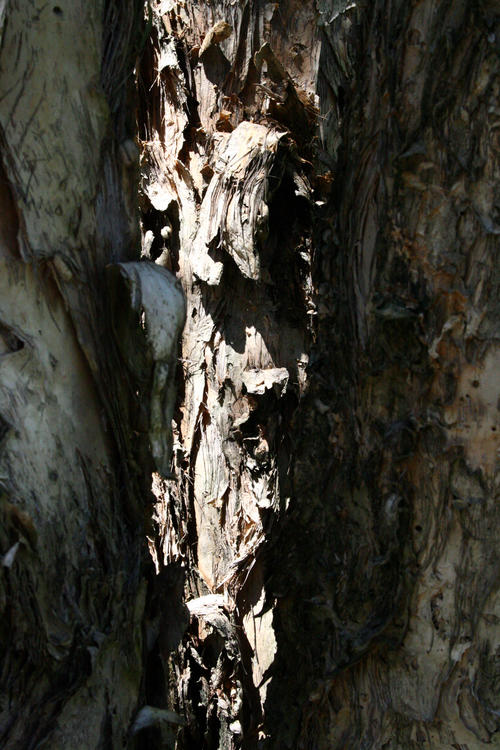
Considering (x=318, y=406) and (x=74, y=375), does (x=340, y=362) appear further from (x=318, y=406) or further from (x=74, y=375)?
(x=74, y=375)

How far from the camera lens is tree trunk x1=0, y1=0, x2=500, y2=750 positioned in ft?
3.63

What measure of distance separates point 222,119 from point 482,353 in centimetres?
92

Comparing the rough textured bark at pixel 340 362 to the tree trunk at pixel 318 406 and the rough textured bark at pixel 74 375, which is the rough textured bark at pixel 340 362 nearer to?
the tree trunk at pixel 318 406

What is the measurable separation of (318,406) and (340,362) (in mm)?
94

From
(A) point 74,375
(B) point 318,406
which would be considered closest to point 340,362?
(B) point 318,406

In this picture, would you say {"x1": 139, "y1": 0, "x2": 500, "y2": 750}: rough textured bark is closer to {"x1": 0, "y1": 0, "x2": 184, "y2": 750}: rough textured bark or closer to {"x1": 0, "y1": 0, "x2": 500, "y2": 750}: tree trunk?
{"x1": 0, "y1": 0, "x2": 500, "y2": 750}: tree trunk

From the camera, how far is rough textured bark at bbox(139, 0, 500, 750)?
1.17m

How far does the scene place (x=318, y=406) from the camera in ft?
4.45

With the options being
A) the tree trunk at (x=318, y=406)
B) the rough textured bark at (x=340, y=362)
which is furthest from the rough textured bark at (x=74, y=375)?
the rough textured bark at (x=340, y=362)

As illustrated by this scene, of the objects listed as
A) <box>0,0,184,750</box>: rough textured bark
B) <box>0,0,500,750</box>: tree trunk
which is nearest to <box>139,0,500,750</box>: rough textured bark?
<box>0,0,500,750</box>: tree trunk

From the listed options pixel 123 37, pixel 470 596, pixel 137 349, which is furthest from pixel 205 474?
pixel 123 37

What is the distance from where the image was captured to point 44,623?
43.2 inches

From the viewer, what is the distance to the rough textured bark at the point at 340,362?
117 cm

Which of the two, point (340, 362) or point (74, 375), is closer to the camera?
point (74, 375)
